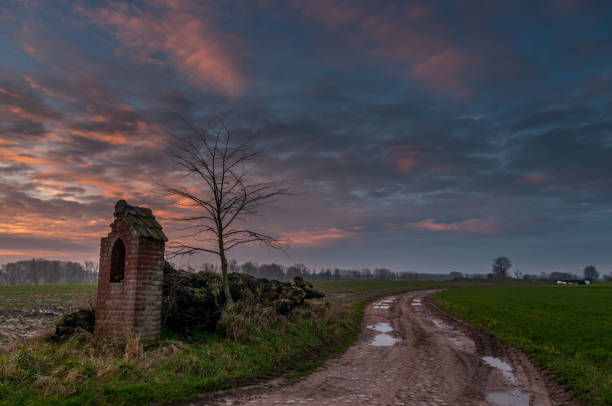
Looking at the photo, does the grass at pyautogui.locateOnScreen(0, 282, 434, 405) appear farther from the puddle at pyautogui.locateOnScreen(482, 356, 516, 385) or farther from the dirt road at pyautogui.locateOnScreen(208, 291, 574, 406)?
the puddle at pyautogui.locateOnScreen(482, 356, 516, 385)

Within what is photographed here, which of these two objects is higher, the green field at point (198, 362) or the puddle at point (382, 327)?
the green field at point (198, 362)

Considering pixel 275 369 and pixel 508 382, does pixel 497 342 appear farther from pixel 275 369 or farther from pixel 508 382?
pixel 275 369

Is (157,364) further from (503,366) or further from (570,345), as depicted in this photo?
(570,345)

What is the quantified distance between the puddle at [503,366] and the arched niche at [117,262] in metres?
11.1

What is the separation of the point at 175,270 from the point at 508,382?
10880mm

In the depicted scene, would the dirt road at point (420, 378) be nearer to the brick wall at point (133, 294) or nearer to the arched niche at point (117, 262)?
the brick wall at point (133, 294)

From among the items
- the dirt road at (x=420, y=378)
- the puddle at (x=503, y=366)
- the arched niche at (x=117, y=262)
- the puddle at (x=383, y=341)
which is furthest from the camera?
the puddle at (x=383, y=341)

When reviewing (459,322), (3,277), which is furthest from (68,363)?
(3,277)

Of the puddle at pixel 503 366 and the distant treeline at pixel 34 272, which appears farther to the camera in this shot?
the distant treeline at pixel 34 272

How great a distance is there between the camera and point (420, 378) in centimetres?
983

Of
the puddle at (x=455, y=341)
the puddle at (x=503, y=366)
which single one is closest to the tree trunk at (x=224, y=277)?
the puddle at (x=503, y=366)

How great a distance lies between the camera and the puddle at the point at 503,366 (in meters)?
10.3

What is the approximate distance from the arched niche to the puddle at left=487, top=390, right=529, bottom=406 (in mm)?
9903

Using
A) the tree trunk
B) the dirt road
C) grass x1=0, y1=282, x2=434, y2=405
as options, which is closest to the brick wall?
grass x1=0, y1=282, x2=434, y2=405
